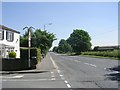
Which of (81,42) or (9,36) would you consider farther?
(81,42)

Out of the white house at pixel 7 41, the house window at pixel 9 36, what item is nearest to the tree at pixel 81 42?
the white house at pixel 7 41

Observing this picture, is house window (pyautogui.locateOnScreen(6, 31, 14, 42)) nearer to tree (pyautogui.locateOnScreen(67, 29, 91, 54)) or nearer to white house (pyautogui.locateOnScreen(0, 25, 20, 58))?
white house (pyautogui.locateOnScreen(0, 25, 20, 58))

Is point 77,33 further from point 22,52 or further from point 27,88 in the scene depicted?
point 27,88

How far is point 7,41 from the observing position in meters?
49.5

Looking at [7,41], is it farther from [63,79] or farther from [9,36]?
[63,79]

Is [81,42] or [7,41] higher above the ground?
[81,42]

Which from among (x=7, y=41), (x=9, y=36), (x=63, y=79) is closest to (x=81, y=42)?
(x=9, y=36)

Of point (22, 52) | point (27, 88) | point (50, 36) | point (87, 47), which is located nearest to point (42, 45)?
point (50, 36)

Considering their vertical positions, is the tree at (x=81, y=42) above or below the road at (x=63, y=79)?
above

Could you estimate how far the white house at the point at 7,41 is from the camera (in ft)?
156

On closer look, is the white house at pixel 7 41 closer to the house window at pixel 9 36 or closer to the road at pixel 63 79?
the house window at pixel 9 36

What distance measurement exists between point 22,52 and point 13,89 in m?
18.5

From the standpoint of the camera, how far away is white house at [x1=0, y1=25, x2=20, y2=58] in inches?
1870

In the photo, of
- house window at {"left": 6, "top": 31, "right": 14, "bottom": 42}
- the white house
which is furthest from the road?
house window at {"left": 6, "top": 31, "right": 14, "bottom": 42}
